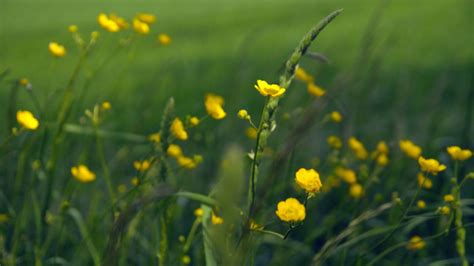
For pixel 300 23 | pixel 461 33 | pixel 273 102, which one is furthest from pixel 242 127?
pixel 300 23

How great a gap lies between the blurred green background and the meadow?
3 cm

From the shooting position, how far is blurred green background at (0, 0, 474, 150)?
243 centimetres

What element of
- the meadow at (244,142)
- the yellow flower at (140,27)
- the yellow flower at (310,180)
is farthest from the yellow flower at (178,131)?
the yellow flower at (140,27)

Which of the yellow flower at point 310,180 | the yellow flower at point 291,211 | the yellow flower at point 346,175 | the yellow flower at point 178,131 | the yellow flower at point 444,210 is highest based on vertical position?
the yellow flower at point 310,180

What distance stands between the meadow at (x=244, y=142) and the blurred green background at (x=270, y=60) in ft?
0.08

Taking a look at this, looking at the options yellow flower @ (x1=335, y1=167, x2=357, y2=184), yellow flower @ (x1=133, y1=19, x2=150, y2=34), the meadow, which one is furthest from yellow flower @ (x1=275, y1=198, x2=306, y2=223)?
yellow flower @ (x1=133, y1=19, x2=150, y2=34)

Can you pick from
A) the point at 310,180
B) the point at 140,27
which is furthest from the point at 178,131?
the point at 140,27

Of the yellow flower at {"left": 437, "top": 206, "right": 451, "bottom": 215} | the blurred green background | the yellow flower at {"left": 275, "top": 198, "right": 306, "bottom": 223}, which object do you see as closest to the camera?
the yellow flower at {"left": 275, "top": 198, "right": 306, "bottom": 223}

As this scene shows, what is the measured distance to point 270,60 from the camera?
5.72 m

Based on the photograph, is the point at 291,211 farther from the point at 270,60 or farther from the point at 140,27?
the point at 270,60

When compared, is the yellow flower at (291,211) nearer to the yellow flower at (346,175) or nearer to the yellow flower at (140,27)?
the yellow flower at (346,175)

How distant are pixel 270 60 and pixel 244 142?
2.51 metres

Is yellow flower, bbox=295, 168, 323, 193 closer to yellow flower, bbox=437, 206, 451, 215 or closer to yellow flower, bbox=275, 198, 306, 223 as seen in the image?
yellow flower, bbox=275, 198, 306, 223

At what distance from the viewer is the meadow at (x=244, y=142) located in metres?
1.18
